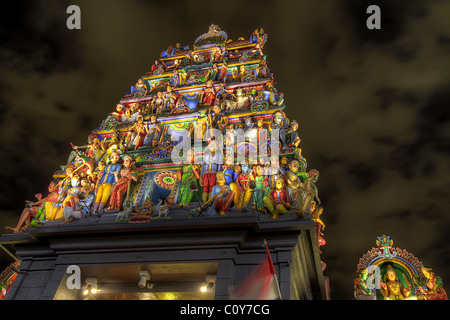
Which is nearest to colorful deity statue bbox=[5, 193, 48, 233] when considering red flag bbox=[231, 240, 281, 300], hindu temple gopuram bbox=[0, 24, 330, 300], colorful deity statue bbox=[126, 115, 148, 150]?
hindu temple gopuram bbox=[0, 24, 330, 300]

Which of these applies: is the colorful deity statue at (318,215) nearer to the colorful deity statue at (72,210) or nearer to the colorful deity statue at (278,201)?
the colorful deity statue at (278,201)

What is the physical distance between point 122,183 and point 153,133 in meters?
4.46

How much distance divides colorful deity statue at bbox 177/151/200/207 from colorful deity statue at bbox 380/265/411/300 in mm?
9990

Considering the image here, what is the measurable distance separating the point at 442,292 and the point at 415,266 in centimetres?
145

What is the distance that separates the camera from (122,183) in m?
17.1

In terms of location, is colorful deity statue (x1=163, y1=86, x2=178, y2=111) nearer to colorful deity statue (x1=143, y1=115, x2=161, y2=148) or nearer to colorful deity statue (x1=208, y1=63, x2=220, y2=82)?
colorful deity statue (x1=143, y1=115, x2=161, y2=148)

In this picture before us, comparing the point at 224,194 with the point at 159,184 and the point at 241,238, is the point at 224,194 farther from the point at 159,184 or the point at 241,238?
the point at 159,184

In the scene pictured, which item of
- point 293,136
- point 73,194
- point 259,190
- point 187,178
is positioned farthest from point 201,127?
point 73,194

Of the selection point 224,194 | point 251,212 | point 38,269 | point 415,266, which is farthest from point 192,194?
point 415,266

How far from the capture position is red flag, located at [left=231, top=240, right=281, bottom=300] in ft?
33.7

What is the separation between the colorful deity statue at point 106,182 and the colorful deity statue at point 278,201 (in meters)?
7.73

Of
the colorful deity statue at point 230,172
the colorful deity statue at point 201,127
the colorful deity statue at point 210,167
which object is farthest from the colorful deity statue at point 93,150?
the colorful deity statue at point 230,172

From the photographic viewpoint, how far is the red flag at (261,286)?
10273 mm

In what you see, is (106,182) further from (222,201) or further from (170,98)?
(170,98)
